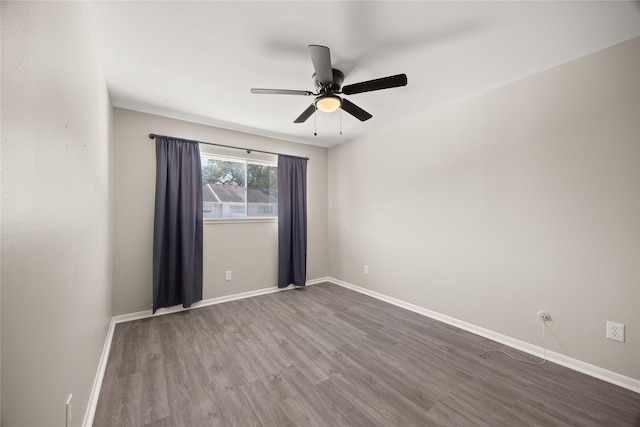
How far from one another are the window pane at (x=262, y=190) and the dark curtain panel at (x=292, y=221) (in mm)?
130

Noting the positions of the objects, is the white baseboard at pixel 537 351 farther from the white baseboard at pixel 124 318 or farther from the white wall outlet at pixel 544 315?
the white baseboard at pixel 124 318

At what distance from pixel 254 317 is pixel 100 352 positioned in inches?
56.7

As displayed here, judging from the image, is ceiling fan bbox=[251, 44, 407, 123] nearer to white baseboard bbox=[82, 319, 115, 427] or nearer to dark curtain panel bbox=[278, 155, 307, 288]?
dark curtain panel bbox=[278, 155, 307, 288]

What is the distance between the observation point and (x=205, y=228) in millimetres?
3496

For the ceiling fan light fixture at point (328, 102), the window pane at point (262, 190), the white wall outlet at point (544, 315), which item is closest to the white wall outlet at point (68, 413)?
the ceiling fan light fixture at point (328, 102)

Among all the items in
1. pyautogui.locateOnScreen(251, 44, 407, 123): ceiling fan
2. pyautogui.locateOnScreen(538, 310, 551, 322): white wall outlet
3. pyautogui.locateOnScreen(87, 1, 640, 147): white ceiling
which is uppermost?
pyautogui.locateOnScreen(87, 1, 640, 147): white ceiling

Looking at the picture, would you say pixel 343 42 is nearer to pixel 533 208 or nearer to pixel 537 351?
pixel 533 208

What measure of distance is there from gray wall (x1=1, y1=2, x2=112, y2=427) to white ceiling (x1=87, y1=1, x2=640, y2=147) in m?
0.47

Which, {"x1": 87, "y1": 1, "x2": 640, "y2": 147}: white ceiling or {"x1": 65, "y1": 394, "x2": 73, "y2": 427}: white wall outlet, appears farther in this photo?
{"x1": 87, "y1": 1, "x2": 640, "y2": 147}: white ceiling

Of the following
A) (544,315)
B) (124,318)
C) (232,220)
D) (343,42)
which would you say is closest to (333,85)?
(343,42)

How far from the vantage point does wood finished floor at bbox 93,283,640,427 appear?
61.7 inches

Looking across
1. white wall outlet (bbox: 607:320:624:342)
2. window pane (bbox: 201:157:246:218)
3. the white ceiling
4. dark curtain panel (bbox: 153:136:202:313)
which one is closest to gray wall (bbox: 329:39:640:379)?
white wall outlet (bbox: 607:320:624:342)

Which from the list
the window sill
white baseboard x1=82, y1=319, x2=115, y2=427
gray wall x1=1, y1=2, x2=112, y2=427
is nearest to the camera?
gray wall x1=1, y1=2, x2=112, y2=427

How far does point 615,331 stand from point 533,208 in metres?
1.06
